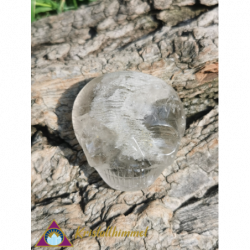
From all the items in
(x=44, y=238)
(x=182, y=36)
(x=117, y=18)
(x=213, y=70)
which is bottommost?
(x=44, y=238)

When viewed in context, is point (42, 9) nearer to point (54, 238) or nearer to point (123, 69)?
point (123, 69)

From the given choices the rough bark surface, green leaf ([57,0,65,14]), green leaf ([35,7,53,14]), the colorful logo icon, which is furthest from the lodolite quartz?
green leaf ([35,7,53,14])

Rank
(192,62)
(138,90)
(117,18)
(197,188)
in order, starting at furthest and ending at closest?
(117,18), (192,62), (197,188), (138,90)

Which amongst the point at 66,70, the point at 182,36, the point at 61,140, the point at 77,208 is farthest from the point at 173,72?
the point at 77,208

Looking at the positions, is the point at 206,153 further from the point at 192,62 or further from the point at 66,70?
the point at 66,70

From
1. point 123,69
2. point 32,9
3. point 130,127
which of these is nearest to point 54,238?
point 130,127

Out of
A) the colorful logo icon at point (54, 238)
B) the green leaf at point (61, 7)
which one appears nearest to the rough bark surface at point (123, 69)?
the colorful logo icon at point (54, 238)
